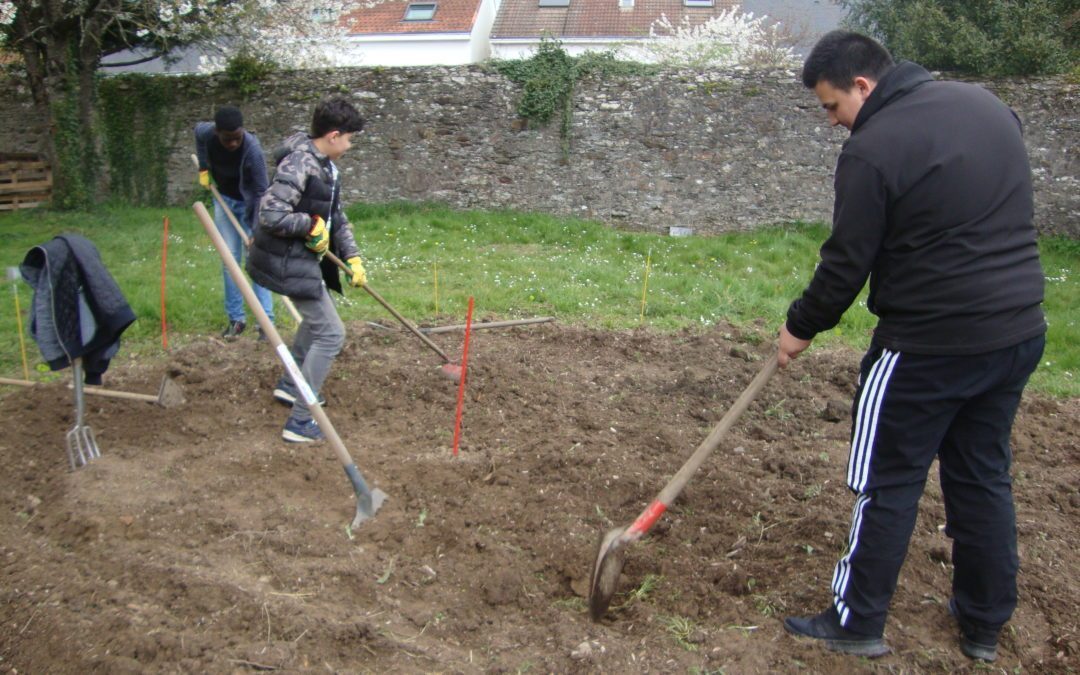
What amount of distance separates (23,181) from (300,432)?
38.2ft

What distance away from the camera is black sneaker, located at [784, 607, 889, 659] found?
3.06 meters

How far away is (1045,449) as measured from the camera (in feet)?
16.9

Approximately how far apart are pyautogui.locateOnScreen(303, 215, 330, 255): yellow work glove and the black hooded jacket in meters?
2.92

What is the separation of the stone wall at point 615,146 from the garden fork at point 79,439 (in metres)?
8.72

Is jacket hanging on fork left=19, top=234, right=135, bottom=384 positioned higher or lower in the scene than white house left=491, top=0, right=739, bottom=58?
lower

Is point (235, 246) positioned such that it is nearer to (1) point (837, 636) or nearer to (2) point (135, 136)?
(1) point (837, 636)

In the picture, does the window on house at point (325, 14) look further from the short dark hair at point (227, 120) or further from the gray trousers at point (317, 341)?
the gray trousers at point (317, 341)

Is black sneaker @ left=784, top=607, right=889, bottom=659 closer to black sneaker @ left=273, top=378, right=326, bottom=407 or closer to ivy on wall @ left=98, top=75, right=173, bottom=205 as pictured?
black sneaker @ left=273, top=378, right=326, bottom=407

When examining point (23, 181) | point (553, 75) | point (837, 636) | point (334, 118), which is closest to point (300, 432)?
point (334, 118)

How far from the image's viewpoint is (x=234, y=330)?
6.78 m

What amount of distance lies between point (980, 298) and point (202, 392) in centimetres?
469

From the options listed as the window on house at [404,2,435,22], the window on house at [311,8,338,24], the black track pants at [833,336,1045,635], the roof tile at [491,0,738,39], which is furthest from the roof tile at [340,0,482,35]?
the black track pants at [833,336,1045,635]

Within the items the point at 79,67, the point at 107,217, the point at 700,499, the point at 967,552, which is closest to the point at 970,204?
the point at 967,552

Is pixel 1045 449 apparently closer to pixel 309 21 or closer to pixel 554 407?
pixel 554 407
